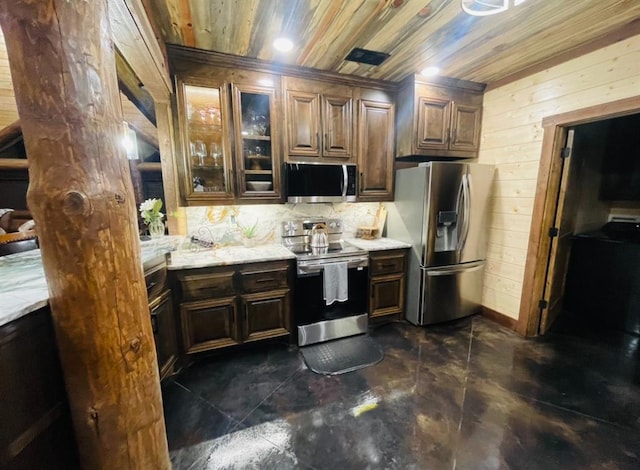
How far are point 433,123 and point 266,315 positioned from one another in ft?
8.76

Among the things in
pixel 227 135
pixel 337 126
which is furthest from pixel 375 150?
pixel 227 135

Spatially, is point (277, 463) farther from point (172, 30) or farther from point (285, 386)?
point (172, 30)

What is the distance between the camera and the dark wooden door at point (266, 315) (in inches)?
90.4

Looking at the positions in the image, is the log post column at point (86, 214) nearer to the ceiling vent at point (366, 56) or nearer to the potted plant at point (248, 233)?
the potted plant at point (248, 233)

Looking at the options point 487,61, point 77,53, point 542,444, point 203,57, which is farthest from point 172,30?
point 542,444

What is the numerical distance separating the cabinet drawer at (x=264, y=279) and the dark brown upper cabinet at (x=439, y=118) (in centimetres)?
191

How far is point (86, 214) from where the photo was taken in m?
0.90

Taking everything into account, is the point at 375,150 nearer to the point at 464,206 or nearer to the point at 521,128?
the point at 464,206

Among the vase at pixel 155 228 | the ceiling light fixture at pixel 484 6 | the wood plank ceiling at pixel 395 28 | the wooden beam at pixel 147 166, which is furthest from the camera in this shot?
the wooden beam at pixel 147 166

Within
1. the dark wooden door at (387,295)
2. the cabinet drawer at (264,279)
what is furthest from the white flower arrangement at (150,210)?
the dark wooden door at (387,295)

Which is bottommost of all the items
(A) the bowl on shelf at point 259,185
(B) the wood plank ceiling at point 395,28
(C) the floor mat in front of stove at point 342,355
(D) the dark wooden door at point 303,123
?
(C) the floor mat in front of stove at point 342,355

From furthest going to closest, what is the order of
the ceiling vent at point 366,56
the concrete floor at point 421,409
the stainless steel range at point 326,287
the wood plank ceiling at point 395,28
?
1. the stainless steel range at point 326,287
2. the ceiling vent at point 366,56
3. the wood plank ceiling at point 395,28
4. the concrete floor at point 421,409

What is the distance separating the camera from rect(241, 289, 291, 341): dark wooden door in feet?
7.53

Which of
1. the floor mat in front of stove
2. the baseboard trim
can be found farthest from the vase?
the baseboard trim
